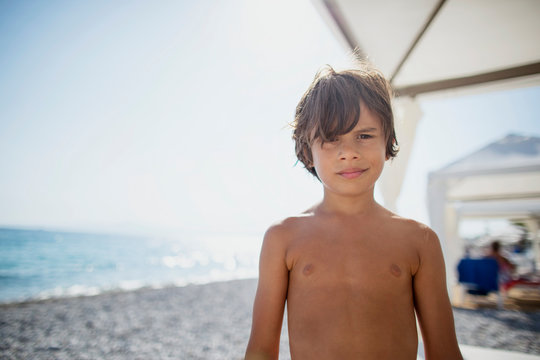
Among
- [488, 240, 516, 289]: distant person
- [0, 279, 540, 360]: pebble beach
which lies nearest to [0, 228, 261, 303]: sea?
[0, 279, 540, 360]: pebble beach

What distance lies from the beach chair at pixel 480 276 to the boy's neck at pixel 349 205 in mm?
6513

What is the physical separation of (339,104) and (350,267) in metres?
0.55

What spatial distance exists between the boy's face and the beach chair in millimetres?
6665

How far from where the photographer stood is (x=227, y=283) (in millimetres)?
Answer: 9797

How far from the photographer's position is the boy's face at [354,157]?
104 cm

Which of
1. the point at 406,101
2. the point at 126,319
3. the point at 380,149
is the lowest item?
the point at 126,319

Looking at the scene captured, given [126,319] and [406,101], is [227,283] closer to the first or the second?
[126,319]

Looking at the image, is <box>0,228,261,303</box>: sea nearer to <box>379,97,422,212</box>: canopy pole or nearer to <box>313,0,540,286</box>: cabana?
<box>379,97,422,212</box>: canopy pole

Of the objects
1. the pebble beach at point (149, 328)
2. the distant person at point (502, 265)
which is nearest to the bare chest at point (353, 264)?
the pebble beach at point (149, 328)

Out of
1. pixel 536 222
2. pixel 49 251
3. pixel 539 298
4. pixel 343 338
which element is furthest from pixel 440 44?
pixel 49 251

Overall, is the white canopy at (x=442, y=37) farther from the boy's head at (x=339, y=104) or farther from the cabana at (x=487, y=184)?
the cabana at (x=487, y=184)

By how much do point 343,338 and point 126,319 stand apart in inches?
193

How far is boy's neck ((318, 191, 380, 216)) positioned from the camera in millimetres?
1192

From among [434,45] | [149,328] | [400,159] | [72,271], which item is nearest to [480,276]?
[400,159]
